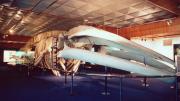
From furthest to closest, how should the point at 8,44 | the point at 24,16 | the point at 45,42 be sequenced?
the point at 8,44 → the point at 24,16 → the point at 45,42

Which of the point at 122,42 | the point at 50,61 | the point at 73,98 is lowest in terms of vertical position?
the point at 73,98

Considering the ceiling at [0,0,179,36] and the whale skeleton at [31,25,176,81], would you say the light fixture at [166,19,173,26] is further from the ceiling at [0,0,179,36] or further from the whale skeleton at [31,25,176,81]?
the whale skeleton at [31,25,176,81]

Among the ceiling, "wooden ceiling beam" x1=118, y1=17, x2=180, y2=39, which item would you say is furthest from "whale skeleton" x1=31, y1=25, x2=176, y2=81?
"wooden ceiling beam" x1=118, y1=17, x2=180, y2=39

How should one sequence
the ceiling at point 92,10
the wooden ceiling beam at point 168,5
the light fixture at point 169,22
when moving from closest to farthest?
the wooden ceiling beam at point 168,5
the ceiling at point 92,10
the light fixture at point 169,22

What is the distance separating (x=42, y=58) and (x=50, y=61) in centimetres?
61

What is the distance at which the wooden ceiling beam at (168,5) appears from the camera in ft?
27.1

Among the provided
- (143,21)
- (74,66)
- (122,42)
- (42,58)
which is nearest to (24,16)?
(42,58)

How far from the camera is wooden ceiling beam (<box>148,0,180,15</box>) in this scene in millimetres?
8269

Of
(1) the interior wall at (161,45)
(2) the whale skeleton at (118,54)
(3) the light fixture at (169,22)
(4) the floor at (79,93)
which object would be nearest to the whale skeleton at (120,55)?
(2) the whale skeleton at (118,54)

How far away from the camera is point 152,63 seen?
4094mm

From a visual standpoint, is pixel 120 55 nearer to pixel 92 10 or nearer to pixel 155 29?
pixel 92 10

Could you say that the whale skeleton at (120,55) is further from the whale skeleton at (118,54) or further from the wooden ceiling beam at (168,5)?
the wooden ceiling beam at (168,5)

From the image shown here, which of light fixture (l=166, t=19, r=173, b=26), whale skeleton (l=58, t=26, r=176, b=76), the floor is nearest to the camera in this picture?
whale skeleton (l=58, t=26, r=176, b=76)

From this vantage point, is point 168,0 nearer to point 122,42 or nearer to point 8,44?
point 122,42
